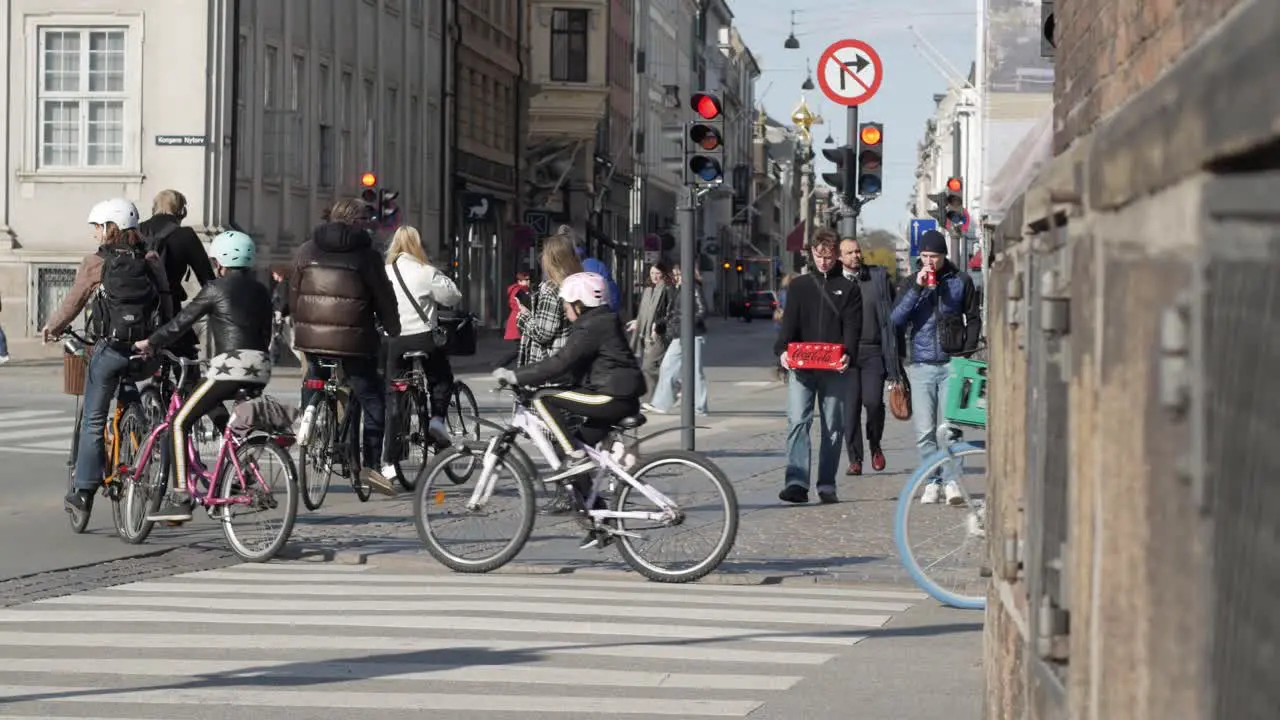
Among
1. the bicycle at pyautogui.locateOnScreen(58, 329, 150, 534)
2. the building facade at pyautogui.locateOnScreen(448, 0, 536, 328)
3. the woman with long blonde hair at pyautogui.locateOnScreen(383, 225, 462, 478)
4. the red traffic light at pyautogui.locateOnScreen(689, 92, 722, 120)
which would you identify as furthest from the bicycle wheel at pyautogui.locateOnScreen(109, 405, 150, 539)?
the building facade at pyautogui.locateOnScreen(448, 0, 536, 328)

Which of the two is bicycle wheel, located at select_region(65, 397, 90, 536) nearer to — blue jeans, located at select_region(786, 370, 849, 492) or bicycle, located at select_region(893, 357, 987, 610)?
bicycle, located at select_region(893, 357, 987, 610)

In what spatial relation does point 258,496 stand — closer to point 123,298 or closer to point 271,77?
point 123,298

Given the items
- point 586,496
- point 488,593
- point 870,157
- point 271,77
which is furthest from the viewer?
point 271,77

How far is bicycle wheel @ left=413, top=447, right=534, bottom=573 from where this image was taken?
1141cm

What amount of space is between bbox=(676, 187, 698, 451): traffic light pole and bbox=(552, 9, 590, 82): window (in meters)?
48.4

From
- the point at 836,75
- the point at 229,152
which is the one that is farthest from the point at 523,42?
the point at 836,75

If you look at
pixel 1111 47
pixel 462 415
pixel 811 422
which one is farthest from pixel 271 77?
pixel 1111 47

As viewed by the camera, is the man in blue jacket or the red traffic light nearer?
the man in blue jacket

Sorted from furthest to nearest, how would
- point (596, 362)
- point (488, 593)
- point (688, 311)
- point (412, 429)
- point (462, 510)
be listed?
point (688, 311) < point (412, 429) < point (596, 362) < point (462, 510) < point (488, 593)

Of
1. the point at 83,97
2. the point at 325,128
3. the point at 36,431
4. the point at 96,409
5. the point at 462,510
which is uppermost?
the point at 325,128

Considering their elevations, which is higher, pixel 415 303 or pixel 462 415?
pixel 415 303

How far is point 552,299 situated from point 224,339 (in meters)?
3.13

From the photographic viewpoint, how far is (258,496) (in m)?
11.7

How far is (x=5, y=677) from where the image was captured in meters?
7.82
